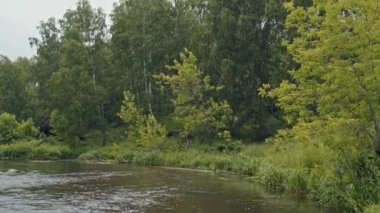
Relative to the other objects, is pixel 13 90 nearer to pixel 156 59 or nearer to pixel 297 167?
pixel 156 59

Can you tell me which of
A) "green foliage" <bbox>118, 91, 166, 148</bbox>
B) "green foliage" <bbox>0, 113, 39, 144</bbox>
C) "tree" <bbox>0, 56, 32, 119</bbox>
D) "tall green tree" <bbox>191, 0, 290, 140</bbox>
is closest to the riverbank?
"green foliage" <bbox>118, 91, 166, 148</bbox>

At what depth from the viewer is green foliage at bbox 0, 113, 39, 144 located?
2430 inches

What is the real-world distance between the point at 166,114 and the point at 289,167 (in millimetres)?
38717

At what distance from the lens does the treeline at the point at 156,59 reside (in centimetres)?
5009

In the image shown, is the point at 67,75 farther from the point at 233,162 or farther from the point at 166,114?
the point at 233,162

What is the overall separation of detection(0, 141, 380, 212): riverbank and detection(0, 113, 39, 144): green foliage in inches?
706

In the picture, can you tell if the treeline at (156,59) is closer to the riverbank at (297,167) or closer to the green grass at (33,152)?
the green grass at (33,152)

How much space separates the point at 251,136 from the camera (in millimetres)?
50469

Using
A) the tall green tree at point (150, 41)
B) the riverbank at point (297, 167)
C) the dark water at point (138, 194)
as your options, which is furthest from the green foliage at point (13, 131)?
the dark water at point (138, 194)

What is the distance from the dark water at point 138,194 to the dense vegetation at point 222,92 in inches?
76.8

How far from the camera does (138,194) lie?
76.8 ft

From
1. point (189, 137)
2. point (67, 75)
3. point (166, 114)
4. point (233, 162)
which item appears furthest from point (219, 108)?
point (67, 75)

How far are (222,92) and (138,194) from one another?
1138 inches

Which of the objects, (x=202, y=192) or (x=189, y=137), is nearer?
(x=202, y=192)
